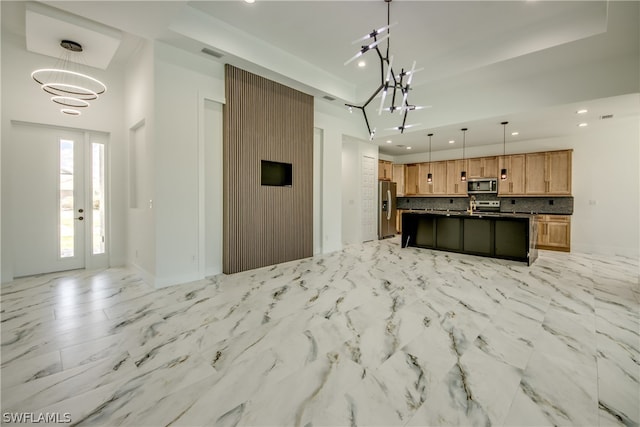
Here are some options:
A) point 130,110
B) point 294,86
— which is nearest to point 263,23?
point 294,86

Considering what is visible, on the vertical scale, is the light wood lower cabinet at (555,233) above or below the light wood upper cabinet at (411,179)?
below

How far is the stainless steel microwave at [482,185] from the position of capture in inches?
330

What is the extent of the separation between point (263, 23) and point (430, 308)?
4.51m

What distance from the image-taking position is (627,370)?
215 cm

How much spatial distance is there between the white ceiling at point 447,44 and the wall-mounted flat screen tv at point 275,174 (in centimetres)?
155

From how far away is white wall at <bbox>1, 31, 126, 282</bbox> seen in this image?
13.8 ft

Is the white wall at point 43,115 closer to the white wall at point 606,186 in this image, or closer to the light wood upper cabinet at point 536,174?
the light wood upper cabinet at point 536,174

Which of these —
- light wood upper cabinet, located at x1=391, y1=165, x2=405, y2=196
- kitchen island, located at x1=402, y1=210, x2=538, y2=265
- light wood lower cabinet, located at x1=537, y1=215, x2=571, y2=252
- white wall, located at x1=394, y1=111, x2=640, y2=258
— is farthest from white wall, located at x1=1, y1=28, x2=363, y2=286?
white wall, located at x1=394, y1=111, x2=640, y2=258

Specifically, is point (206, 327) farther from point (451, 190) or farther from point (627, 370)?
point (451, 190)

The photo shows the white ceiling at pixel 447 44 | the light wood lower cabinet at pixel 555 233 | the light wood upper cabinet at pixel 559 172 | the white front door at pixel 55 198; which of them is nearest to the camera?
the white ceiling at pixel 447 44

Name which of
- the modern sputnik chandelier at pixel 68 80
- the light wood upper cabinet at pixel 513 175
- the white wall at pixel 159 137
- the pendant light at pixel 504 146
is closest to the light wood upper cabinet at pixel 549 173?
the light wood upper cabinet at pixel 513 175

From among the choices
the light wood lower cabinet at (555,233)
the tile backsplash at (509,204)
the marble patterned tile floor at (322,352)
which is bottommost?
the marble patterned tile floor at (322,352)

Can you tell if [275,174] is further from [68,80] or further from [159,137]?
[68,80]
